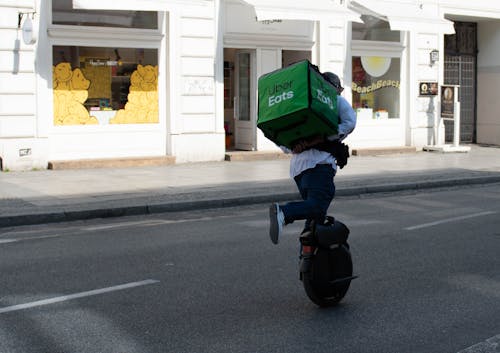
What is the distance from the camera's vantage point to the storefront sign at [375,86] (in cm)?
2161

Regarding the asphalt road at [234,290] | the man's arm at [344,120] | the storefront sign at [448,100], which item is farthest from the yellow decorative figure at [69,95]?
the man's arm at [344,120]

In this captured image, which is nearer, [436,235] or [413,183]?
[436,235]

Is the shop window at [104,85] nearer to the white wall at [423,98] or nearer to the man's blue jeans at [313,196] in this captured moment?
the white wall at [423,98]

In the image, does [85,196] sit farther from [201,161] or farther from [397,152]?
[397,152]

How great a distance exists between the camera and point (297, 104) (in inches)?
230

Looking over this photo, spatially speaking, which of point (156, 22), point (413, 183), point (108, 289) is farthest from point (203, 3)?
point (108, 289)

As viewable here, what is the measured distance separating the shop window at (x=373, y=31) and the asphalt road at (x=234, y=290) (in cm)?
1137

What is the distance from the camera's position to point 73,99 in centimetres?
1734

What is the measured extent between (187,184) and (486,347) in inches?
384

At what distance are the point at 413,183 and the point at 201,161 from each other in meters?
5.50

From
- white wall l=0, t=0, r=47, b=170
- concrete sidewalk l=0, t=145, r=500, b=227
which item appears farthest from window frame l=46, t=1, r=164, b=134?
concrete sidewalk l=0, t=145, r=500, b=227

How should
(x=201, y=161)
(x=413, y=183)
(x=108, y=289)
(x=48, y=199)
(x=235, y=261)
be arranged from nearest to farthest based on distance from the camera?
1. (x=108, y=289)
2. (x=235, y=261)
3. (x=48, y=199)
4. (x=413, y=183)
5. (x=201, y=161)

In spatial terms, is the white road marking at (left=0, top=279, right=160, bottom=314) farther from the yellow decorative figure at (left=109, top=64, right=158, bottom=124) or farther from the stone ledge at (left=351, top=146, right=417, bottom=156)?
the stone ledge at (left=351, top=146, right=417, bottom=156)

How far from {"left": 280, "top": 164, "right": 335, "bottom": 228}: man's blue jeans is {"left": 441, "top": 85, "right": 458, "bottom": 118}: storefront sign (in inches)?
665
